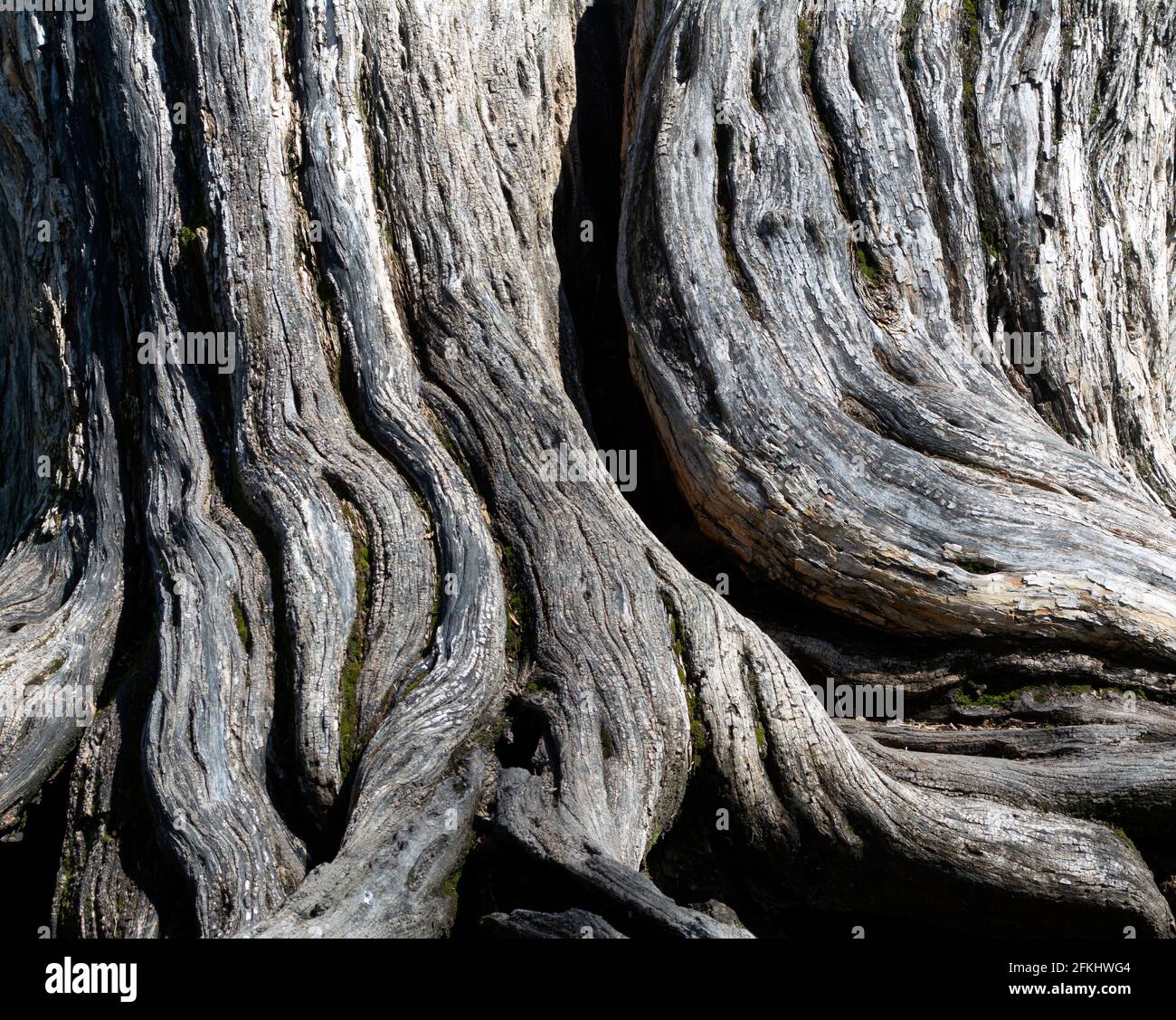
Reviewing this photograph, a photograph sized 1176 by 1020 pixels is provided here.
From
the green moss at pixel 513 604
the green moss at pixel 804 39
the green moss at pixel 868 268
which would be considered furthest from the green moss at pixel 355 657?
the green moss at pixel 804 39

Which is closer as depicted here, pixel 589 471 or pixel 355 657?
pixel 355 657

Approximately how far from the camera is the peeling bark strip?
405 centimetres

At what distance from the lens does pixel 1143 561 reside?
4457mm

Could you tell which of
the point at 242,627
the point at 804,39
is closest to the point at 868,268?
the point at 804,39

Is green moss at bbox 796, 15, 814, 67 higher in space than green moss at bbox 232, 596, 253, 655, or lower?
higher

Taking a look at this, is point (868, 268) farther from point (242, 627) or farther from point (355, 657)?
point (242, 627)

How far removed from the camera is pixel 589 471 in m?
4.77

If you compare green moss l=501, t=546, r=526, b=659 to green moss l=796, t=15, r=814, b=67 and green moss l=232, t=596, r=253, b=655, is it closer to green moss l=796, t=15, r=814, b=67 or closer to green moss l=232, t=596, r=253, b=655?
green moss l=232, t=596, r=253, b=655

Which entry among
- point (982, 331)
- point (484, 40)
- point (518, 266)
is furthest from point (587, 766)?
point (484, 40)

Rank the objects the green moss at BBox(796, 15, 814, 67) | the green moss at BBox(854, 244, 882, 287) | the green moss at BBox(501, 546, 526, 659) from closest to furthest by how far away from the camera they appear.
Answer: the green moss at BBox(501, 546, 526, 659)
the green moss at BBox(854, 244, 882, 287)
the green moss at BBox(796, 15, 814, 67)

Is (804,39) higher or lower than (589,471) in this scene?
higher

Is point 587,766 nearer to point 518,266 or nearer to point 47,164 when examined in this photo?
point 518,266

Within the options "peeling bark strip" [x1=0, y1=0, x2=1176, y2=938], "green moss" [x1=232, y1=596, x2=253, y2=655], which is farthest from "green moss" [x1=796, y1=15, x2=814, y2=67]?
"green moss" [x1=232, y1=596, x2=253, y2=655]

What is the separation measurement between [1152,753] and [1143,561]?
2.46ft
